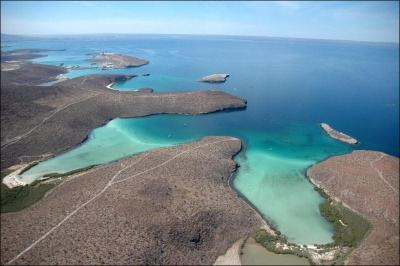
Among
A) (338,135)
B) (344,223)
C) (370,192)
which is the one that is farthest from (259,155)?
(338,135)

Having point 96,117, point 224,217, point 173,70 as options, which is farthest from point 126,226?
point 173,70

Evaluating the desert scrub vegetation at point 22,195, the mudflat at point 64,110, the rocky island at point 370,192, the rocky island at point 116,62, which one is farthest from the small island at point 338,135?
the rocky island at point 116,62

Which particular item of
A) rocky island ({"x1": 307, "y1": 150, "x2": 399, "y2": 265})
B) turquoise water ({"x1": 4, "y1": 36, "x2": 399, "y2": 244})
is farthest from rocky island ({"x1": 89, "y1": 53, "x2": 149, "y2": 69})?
rocky island ({"x1": 307, "y1": 150, "x2": 399, "y2": 265})

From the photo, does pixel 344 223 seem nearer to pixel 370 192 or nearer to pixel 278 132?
pixel 370 192

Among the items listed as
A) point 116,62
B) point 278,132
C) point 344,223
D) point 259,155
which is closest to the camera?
point 344,223

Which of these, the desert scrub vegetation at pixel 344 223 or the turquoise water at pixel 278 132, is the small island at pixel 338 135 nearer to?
the turquoise water at pixel 278 132

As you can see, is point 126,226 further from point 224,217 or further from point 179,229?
point 224,217

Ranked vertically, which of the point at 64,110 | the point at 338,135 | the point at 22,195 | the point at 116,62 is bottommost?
the point at 22,195
